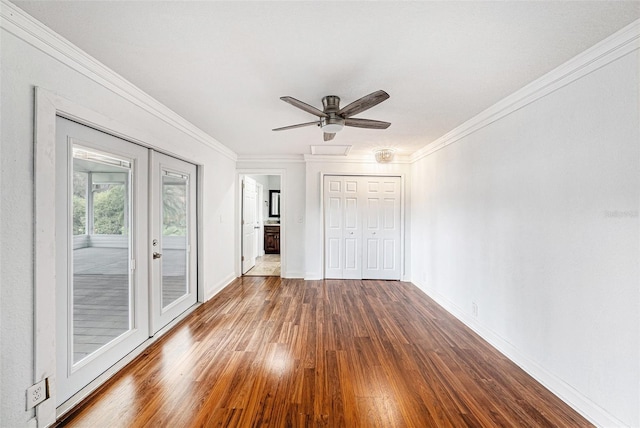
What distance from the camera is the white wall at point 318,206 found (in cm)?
488

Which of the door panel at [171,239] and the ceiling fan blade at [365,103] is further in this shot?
the door panel at [171,239]

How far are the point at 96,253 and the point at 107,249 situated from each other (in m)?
0.10

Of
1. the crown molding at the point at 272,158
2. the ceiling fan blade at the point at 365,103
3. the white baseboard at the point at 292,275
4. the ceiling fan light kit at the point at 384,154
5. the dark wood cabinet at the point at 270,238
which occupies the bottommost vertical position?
the white baseboard at the point at 292,275

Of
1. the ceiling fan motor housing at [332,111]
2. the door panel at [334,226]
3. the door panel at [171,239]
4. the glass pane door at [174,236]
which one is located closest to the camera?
the ceiling fan motor housing at [332,111]

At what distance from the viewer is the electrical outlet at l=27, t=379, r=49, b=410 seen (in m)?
1.44

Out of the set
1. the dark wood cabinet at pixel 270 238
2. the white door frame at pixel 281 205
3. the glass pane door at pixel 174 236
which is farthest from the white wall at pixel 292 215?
the dark wood cabinet at pixel 270 238

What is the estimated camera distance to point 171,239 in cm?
299

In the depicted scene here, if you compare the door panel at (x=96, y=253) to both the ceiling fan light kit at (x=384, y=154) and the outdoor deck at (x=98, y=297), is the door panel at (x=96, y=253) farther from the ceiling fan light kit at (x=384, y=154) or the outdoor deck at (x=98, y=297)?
the ceiling fan light kit at (x=384, y=154)

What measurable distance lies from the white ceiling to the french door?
0.66m

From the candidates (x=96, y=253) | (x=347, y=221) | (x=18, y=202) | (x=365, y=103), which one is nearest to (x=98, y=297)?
(x=96, y=253)

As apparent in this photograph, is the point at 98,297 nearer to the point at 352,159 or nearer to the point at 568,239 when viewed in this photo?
the point at 568,239

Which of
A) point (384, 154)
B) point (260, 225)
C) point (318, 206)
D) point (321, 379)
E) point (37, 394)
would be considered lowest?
point (321, 379)

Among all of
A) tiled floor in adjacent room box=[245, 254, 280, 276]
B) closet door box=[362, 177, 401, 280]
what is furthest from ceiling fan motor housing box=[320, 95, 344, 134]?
tiled floor in adjacent room box=[245, 254, 280, 276]

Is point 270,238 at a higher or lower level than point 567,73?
lower
